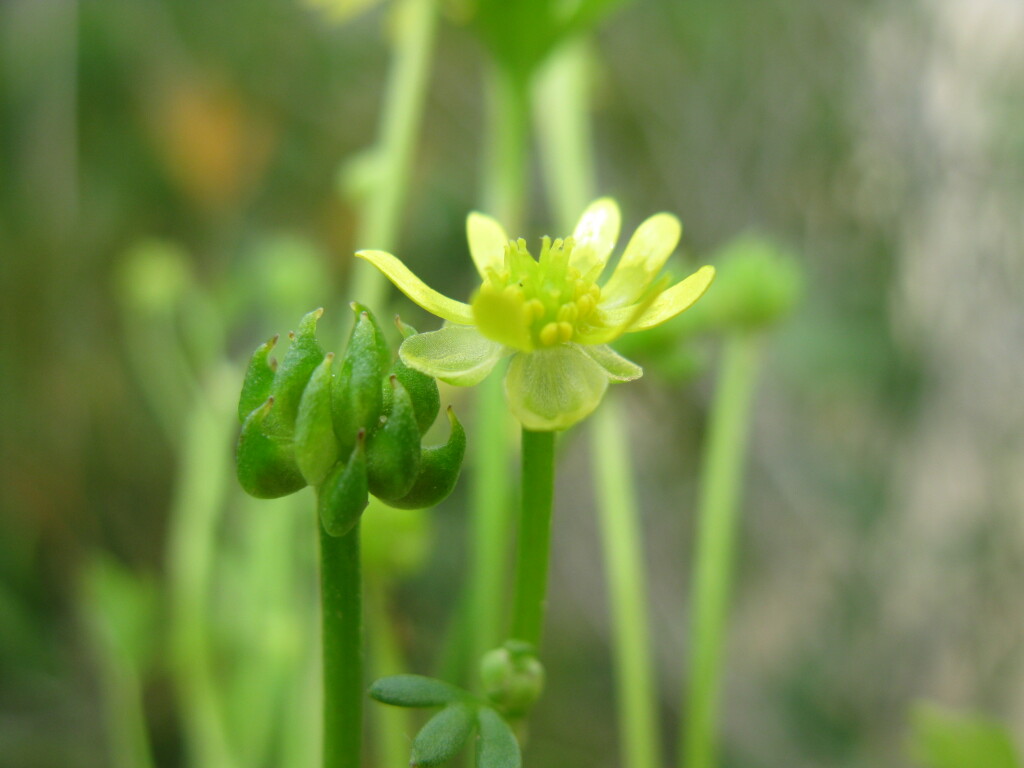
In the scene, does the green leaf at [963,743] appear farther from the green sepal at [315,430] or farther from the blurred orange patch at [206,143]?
the blurred orange patch at [206,143]

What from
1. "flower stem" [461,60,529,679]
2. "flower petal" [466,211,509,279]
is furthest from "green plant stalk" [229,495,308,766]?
"flower petal" [466,211,509,279]

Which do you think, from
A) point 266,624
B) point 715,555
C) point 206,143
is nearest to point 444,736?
point 715,555

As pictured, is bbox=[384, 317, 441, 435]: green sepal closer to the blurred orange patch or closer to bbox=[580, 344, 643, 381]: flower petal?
bbox=[580, 344, 643, 381]: flower petal

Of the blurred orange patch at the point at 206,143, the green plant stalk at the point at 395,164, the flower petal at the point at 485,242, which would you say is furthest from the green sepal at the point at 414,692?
the blurred orange patch at the point at 206,143

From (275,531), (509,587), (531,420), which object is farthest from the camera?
(509,587)

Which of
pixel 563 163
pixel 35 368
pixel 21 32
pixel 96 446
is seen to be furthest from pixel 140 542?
pixel 563 163

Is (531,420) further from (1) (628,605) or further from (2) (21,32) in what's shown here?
(2) (21,32)

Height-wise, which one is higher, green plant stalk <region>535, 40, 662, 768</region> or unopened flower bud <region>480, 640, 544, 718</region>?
green plant stalk <region>535, 40, 662, 768</region>
